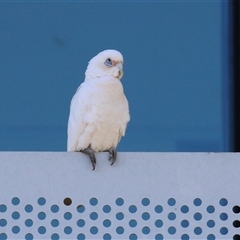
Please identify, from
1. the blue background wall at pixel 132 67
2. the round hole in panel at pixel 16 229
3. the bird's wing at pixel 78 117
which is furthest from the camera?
the blue background wall at pixel 132 67

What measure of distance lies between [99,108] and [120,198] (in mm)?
585

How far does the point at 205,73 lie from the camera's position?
2359mm

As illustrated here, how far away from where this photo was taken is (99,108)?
1.74 meters

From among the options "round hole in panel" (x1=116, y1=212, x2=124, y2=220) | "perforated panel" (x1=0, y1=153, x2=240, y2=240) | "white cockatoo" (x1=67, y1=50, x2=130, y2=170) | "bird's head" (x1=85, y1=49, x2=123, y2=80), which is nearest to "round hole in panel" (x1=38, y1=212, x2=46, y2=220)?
"perforated panel" (x1=0, y1=153, x2=240, y2=240)

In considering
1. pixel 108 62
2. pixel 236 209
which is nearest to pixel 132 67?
pixel 108 62

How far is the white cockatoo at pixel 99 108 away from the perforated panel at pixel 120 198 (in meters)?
0.53

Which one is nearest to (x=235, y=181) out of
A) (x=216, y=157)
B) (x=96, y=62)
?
(x=216, y=157)

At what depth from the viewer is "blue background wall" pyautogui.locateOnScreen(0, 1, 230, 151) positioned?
7.59 ft

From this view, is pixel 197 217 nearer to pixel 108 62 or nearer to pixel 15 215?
pixel 15 215

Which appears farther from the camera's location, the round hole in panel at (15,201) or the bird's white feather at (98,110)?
the bird's white feather at (98,110)

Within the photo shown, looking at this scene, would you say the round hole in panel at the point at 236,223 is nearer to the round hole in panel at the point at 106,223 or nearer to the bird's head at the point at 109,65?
the round hole in panel at the point at 106,223

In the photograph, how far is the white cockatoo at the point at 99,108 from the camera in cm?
174

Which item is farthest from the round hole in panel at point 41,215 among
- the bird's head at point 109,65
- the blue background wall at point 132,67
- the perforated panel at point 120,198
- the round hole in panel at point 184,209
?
the blue background wall at point 132,67

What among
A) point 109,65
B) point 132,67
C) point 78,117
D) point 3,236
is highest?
point 132,67
